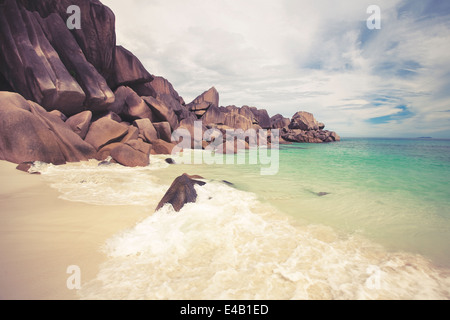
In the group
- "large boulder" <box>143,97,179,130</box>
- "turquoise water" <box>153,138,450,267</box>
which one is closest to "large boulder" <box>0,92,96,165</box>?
"turquoise water" <box>153,138,450,267</box>

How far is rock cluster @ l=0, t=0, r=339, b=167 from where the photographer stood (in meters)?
7.12

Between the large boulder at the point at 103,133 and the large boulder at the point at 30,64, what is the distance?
2233mm

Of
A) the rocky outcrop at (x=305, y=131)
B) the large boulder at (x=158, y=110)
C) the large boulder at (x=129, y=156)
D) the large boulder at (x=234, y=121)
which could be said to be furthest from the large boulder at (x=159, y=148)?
the rocky outcrop at (x=305, y=131)

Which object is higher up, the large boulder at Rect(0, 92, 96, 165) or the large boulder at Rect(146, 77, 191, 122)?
the large boulder at Rect(146, 77, 191, 122)

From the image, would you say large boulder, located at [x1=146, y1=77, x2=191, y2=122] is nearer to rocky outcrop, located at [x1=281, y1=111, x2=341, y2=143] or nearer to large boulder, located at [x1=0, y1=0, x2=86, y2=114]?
large boulder, located at [x1=0, y1=0, x2=86, y2=114]

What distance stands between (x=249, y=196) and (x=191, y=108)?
30.4 metres

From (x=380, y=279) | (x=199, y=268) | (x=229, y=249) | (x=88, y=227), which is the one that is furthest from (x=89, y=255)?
(x=380, y=279)

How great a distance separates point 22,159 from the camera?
659cm

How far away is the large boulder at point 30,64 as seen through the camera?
32.1 feet

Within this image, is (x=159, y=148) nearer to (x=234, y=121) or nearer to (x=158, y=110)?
(x=158, y=110)

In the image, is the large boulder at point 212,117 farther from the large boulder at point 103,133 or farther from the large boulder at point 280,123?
the large boulder at point 280,123

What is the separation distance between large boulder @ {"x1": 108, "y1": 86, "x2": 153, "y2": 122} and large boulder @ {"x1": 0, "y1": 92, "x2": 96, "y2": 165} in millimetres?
7353
